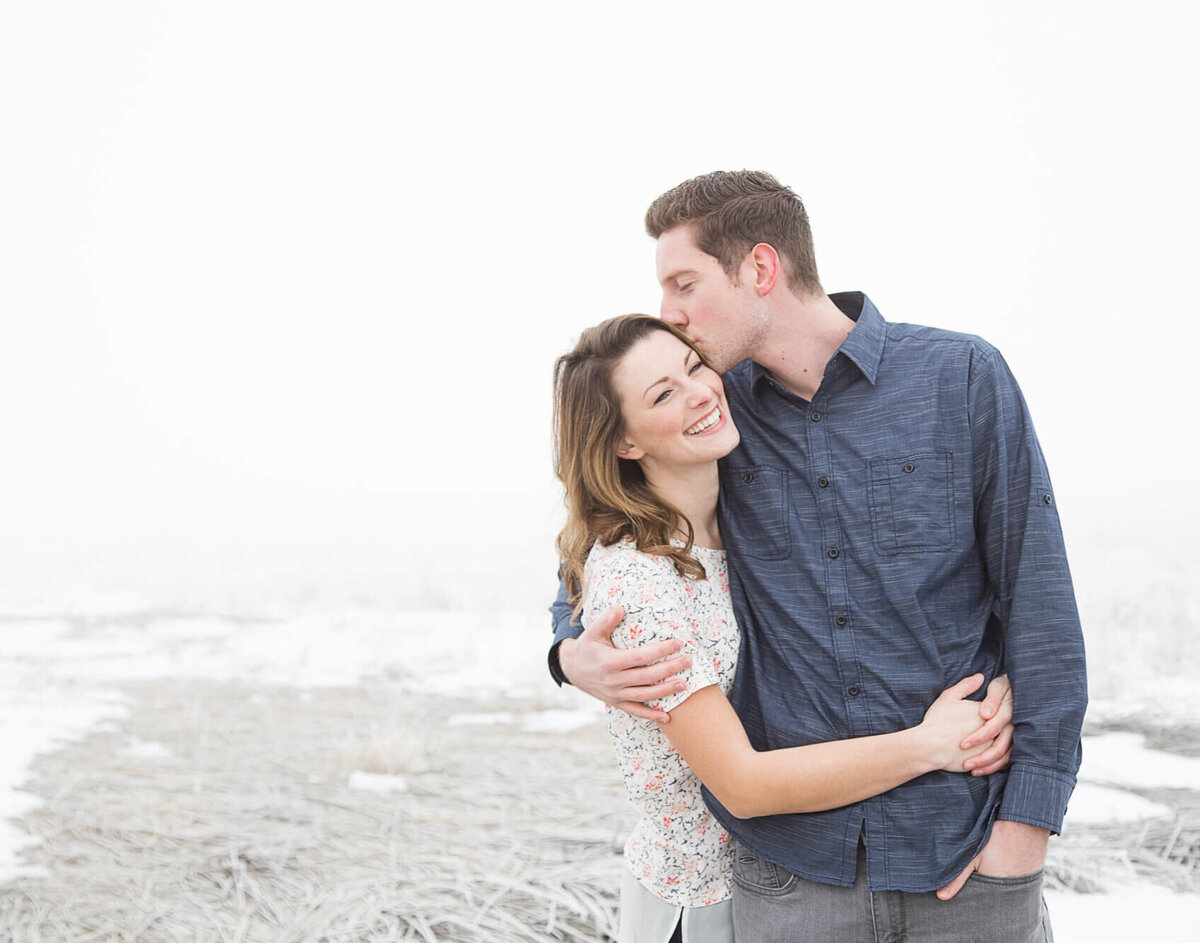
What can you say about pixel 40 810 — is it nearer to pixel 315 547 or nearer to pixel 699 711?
pixel 699 711

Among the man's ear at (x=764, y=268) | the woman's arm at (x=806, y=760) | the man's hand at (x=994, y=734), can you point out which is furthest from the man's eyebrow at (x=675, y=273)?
the man's hand at (x=994, y=734)

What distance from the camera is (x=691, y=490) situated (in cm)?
175

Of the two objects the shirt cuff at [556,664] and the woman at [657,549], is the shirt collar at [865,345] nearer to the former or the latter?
the woman at [657,549]

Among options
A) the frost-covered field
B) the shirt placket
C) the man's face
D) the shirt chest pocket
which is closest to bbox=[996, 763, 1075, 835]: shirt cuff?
the shirt placket

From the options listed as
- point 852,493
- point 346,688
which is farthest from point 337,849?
point 852,493

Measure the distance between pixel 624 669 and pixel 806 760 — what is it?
0.30 meters

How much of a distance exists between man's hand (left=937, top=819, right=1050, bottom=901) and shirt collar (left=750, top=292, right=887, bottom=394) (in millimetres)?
715

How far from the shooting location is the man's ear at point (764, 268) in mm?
1765

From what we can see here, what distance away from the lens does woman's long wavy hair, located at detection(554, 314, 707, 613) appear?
168 centimetres

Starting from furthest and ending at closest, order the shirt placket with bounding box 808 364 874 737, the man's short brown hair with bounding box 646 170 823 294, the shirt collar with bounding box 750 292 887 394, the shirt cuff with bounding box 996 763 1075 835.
→ the man's short brown hair with bounding box 646 170 823 294
the shirt collar with bounding box 750 292 887 394
the shirt placket with bounding box 808 364 874 737
the shirt cuff with bounding box 996 763 1075 835

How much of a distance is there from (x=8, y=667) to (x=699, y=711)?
5733 millimetres

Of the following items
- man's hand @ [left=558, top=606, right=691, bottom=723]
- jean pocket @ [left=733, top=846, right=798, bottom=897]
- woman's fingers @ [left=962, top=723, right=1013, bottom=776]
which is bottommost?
jean pocket @ [left=733, top=846, right=798, bottom=897]

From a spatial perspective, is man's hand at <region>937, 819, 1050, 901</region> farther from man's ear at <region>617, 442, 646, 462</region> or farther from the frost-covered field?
the frost-covered field

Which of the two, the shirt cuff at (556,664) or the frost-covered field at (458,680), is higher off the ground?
the shirt cuff at (556,664)
